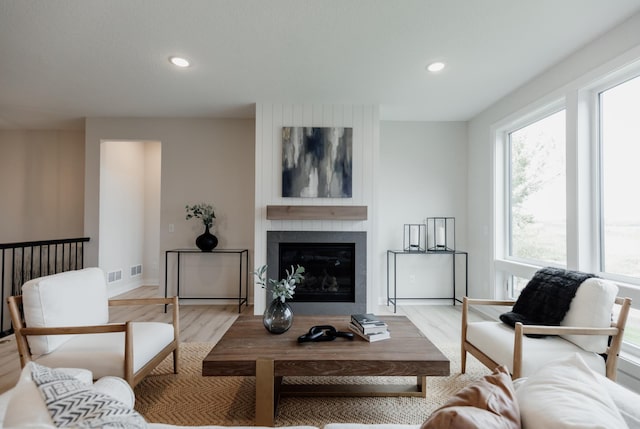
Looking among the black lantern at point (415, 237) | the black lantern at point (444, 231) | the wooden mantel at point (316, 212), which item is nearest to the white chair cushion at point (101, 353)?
the wooden mantel at point (316, 212)

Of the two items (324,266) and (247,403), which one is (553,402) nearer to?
(247,403)

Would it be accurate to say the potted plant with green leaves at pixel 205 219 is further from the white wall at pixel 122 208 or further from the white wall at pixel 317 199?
the white wall at pixel 122 208

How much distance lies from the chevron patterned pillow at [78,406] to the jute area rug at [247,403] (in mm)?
1285

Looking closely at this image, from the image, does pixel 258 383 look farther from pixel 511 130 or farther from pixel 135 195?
pixel 135 195

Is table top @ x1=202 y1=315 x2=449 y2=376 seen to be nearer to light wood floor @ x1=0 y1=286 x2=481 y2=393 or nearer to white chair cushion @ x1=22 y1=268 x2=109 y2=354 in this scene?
white chair cushion @ x1=22 y1=268 x2=109 y2=354

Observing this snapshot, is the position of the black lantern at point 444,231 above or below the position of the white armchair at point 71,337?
above

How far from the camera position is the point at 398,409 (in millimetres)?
1957

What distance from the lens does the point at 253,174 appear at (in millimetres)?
4570

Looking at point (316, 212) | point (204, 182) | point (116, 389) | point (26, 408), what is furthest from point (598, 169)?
point (204, 182)

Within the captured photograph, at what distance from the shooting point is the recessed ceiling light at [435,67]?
2871mm

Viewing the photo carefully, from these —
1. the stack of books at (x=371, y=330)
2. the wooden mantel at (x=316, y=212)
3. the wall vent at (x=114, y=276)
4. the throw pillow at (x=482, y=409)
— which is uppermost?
the wooden mantel at (x=316, y=212)

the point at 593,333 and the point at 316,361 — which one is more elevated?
the point at 593,333

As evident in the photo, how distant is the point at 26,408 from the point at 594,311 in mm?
2544

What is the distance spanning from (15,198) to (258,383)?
553 cm
